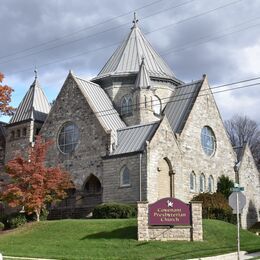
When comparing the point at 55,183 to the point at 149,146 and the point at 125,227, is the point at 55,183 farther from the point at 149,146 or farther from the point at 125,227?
the point at 125,227

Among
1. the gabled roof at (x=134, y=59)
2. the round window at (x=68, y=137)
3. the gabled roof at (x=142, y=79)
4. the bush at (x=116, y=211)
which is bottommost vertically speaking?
the bush at (x=116, y=211)

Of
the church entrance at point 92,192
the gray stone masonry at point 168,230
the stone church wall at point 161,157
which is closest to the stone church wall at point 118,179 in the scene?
the stone church wall at point 161,157

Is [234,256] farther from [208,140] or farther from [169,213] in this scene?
[208,140]

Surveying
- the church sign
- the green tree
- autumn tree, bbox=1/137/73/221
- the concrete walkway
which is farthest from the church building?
the concrete walkway

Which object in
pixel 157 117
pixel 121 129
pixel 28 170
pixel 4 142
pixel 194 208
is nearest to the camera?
pixel 194 208

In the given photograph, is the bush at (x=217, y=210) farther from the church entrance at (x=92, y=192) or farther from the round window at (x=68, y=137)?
the round window at (x=68, y=137)

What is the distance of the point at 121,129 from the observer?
38438 millimetres

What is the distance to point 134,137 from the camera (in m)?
36.3

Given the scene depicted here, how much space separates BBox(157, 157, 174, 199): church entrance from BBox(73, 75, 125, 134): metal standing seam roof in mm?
4981

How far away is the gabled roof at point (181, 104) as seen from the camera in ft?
131

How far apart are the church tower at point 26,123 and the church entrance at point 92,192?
743cm

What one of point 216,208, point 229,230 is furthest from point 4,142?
point 229,230

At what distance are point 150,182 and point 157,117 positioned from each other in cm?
960

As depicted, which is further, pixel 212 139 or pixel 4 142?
pixel 4 142
